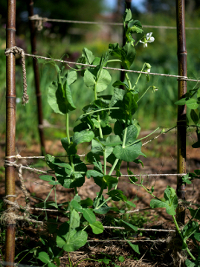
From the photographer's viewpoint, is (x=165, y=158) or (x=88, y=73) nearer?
(x=88, y=73)

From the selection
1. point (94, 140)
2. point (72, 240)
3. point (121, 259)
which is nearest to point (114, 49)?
point (94, 140)

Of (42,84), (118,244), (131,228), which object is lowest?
(118,244)

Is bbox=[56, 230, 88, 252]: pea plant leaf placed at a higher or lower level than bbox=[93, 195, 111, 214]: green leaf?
lower

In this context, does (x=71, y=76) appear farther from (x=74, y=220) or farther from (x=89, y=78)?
(x=74, y=220)

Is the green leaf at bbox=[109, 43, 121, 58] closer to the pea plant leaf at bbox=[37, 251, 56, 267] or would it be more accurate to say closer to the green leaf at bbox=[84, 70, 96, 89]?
the green leaf at bbox=[84, 70, 96, 89]

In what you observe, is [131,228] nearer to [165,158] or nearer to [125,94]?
[125,94]

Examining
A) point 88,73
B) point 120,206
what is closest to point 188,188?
point 120,206

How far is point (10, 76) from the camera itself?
92 centimetres

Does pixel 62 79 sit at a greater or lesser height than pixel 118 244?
greater

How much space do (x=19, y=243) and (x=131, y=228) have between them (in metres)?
0.51

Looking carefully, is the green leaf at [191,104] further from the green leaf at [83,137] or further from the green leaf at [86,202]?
the green leaf at [86,202]

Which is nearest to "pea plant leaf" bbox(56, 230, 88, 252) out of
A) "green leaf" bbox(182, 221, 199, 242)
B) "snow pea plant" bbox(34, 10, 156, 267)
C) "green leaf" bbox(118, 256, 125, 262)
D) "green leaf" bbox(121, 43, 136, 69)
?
"snow pea plant" bbox(34, 10, 156, 267)

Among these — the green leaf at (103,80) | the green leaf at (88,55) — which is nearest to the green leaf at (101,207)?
the green leaf at (103,80)

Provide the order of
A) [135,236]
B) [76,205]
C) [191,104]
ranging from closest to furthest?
[76,205] < [191,104] < [135,236]
